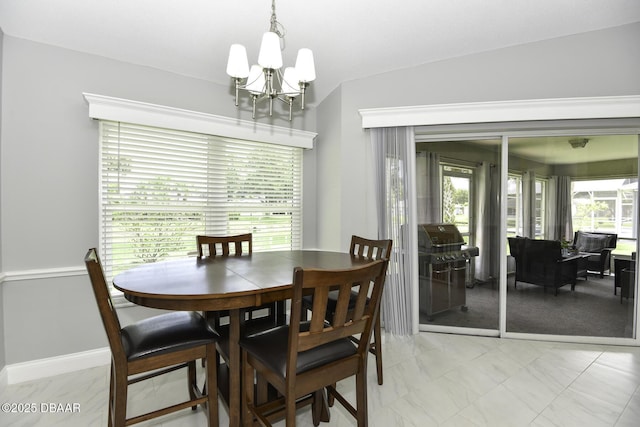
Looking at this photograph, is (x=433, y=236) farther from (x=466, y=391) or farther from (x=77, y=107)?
(x=77, y=107)

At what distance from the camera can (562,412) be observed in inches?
73.5

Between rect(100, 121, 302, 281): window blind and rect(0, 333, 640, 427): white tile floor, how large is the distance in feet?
3.17

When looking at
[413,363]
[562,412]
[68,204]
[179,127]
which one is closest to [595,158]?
[562,412]

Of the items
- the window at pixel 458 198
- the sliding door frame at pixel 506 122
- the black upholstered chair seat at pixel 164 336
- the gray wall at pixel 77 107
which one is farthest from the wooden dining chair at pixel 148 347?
the window at pixel 458 198

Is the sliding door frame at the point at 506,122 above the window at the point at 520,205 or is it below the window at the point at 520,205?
above

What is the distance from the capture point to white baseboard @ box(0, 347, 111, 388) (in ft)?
7.09

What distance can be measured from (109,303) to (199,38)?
2122 millimetres

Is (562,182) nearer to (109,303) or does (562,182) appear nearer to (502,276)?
(502,276)

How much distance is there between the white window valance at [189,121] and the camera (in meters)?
2.38

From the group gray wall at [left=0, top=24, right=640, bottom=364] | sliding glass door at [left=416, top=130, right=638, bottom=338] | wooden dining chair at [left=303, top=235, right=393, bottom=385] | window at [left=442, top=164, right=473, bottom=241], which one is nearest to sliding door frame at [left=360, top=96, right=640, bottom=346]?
sliding glass door at [left=416, top=130, right=638, bottom=338]

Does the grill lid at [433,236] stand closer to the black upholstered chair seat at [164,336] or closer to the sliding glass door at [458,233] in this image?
the sliding glass door at [458,233]

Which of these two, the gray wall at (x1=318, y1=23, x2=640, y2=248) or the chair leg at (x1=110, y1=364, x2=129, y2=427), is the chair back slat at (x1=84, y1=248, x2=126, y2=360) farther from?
the gray wall at (x1=318, y1=23, x2=640, y2=248)

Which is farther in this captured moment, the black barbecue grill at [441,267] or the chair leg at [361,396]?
the black barbecue grill at [441,267]

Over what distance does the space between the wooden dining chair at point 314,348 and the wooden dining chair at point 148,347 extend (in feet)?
0.64
